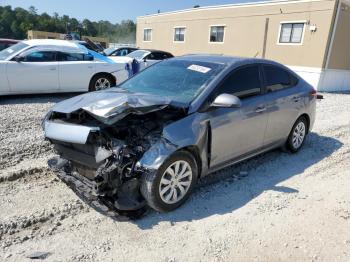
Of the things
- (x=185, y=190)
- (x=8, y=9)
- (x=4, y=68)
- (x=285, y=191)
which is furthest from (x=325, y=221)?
(x=8, y=9)

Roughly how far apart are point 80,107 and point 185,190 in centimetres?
149

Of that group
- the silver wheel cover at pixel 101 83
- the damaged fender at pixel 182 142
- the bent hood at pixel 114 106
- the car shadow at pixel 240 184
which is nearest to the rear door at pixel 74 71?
the silver wheel cover at pixel 101 83

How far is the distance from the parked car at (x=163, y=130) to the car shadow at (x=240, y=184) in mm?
173

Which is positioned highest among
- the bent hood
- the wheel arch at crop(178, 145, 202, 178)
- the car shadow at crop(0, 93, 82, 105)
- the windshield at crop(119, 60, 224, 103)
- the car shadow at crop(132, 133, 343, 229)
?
the windshield at crop(119, 60, 224, 103)

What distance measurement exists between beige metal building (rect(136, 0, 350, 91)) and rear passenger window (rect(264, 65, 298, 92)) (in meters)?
9.79

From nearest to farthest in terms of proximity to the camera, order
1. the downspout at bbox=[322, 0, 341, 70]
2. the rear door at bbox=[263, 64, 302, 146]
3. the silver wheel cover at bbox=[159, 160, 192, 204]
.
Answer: the silver wheel cover at bbox=[159, 160, 192, 204], the rear door at bbox=[263, 64, 302, 146], the downspout at bbox=[322, 0, 341, 70]

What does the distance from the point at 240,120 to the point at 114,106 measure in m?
1.70

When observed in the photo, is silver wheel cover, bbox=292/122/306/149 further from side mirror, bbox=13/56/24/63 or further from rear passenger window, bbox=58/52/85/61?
side mirror, bbox=13/56/24/63

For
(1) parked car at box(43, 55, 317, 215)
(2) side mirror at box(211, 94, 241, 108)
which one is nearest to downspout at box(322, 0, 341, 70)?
(1) parked car at box(43, 55, 317, 215)

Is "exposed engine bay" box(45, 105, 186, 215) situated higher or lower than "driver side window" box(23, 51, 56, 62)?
lower

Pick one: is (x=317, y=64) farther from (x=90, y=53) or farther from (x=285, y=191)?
(x=285, y=191)

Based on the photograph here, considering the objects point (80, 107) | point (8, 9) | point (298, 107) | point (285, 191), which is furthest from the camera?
point (8, 9)

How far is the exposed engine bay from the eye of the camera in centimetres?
333

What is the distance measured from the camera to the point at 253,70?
4684mm
